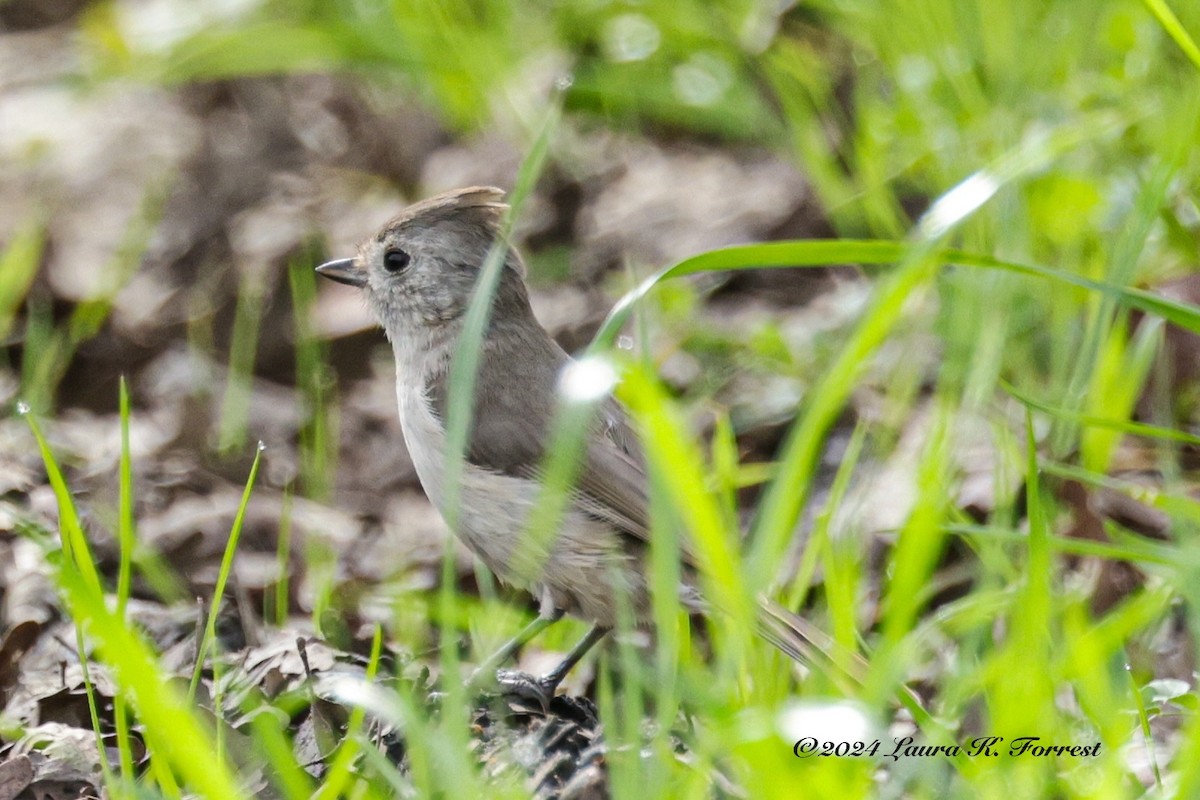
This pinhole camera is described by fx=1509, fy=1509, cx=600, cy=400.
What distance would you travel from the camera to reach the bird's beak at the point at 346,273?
15.1 ft

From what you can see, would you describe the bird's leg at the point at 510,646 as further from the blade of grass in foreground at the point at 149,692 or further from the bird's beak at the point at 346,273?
the bird's beak at the point at 346,273

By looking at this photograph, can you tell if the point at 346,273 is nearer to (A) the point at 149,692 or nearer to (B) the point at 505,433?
(B) the point at 505,433

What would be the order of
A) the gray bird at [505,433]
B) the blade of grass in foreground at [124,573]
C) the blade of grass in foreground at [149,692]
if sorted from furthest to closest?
1. the gray bird at [505,433]
2. the blade of grass in foreground at [124,573]
3. the blade of grass in foreground at [149,692]

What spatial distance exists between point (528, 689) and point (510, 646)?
13.1 inches

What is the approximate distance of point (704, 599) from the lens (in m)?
3.65

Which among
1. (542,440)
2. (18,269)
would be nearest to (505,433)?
(542,440)

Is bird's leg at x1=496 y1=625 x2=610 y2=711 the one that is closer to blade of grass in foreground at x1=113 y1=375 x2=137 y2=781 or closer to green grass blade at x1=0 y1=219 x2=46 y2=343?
blade of grass in foreground at x1=113 y1=375 x2=137 y2=781

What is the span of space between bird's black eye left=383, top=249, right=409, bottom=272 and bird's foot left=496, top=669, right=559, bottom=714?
156 cm

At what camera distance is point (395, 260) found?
4.54m

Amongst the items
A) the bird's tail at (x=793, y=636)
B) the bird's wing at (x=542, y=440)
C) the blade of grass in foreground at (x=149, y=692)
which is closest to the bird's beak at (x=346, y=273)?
the bird's wing at (x=542, y=440)

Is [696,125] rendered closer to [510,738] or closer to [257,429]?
[257,429]

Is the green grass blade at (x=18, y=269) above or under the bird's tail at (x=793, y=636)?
above

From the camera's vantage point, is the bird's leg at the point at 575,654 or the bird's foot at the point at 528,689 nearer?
the bird's foot at the point at 528,689

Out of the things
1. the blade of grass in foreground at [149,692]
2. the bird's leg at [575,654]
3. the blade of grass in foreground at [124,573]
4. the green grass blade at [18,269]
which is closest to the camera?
the blade of grass in foreground at [149,692]
